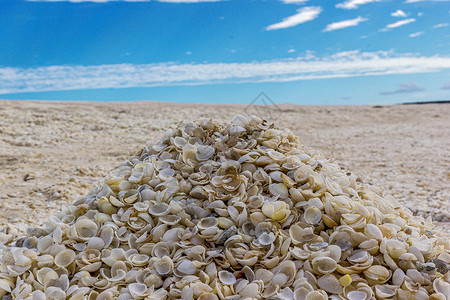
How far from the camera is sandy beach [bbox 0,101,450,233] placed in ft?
12.7

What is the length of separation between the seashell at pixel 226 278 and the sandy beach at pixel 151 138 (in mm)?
1964

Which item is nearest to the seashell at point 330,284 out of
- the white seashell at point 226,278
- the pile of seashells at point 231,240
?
the pile of seashells at point 231,240

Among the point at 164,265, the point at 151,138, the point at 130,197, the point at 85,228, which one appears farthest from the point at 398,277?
the point at 151,138

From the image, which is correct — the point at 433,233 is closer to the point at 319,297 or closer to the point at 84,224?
the point at 319,297

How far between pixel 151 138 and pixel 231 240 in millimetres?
5865

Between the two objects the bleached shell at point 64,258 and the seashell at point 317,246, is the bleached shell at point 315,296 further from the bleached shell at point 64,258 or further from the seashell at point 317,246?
the bleached shell at point 64,258

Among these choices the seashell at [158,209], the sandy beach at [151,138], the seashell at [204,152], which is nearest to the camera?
the seashell at [158,209]

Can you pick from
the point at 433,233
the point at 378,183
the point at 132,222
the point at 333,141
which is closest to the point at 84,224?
the point at 132,222

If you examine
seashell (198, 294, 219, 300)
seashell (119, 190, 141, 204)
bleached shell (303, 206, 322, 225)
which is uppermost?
seashell (119, 190, 141, 204)

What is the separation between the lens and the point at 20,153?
5891 millimetres

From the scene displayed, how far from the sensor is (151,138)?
24.7 feet

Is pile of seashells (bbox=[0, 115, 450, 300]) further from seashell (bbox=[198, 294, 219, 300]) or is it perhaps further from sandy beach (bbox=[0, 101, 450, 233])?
sandy beach (bbox=[0, 101, 450, 233])

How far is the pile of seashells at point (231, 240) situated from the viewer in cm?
174

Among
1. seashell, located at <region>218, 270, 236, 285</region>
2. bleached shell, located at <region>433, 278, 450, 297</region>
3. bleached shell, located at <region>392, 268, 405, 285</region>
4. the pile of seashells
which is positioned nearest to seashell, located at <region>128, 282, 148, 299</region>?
the pile of seashells
